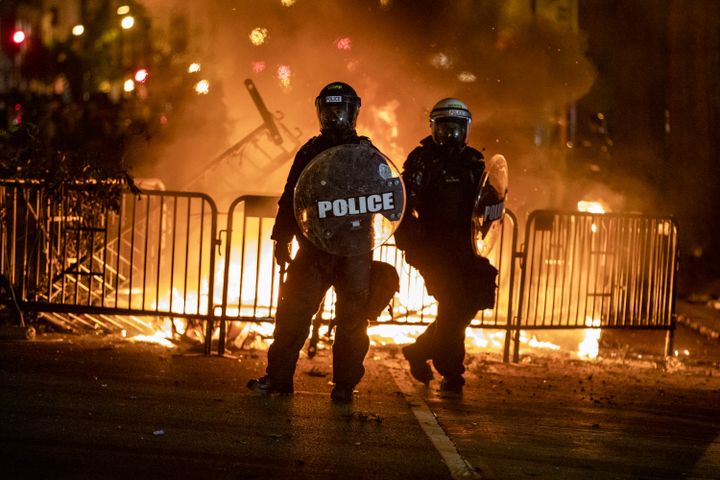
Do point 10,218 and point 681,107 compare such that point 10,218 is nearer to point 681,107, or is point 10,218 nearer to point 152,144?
point 152,144

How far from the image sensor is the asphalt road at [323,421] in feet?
14.7

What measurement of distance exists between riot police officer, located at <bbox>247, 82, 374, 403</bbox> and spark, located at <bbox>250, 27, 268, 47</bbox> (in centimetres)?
1142

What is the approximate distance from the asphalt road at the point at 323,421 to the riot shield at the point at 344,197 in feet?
3.26

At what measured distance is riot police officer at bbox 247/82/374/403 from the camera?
5879 millimetres

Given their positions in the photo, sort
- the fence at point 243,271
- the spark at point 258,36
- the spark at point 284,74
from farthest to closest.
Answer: the spark at point 258,36
the spark at point 284,74
the fence at point 243,271

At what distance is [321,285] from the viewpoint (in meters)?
5.98

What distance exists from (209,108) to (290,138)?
2071 mm

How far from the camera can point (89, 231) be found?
26.2 ft

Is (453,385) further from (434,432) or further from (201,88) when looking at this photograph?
(201,88)

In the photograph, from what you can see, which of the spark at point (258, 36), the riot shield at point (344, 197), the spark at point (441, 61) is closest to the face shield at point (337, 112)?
the riot shield at point (344, 197)

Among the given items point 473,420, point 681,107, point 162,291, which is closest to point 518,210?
point 681,107

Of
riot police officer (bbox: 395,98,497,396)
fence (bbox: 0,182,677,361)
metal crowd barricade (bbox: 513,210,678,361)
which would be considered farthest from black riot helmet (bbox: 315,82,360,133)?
metal crowd barricade (bbox: 513,210,678,361)

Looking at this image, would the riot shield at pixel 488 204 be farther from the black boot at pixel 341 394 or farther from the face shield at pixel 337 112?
the black boot at pixel 341 394

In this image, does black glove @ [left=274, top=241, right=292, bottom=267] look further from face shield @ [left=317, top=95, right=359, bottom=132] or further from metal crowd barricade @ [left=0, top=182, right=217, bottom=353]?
metal crowd barricade @ [left=0, top=182, right=217, bottom=353]
